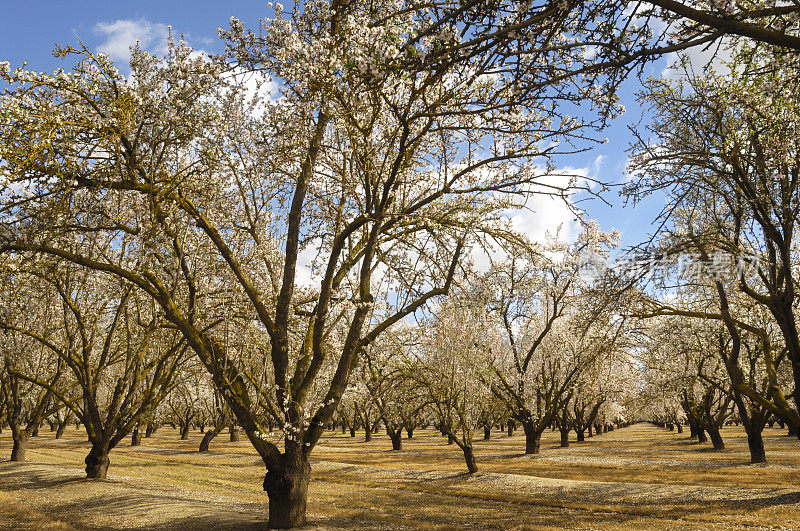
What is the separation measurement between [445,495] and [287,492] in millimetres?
9784

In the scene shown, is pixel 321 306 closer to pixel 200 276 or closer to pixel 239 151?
pixel 239 151

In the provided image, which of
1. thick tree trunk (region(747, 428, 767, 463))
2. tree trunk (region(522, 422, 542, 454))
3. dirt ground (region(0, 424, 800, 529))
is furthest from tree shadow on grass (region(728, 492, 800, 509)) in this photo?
tree trunk (region(522, 422, 542, 454))

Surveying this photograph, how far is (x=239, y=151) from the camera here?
428 inches

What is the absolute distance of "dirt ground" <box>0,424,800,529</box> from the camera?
43.2 ft

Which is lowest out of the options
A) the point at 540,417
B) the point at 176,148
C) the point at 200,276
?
the point at 540,417

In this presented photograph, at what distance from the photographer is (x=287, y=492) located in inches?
415

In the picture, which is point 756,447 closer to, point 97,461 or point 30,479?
point 97,461

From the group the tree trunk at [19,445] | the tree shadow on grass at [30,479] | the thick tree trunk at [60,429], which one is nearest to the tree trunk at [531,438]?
A: the tree shadow on grass at [30,479]

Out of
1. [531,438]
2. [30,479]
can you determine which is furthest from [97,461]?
[531,438]

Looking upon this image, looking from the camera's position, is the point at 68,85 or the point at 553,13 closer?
the point at 553,13

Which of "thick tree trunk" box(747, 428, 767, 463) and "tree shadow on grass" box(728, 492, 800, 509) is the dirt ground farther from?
"thick tree trunk" box(747, 428, 767, 463)

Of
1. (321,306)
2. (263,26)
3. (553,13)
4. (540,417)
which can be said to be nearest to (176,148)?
(263,26)

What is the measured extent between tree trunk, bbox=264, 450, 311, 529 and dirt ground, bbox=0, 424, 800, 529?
929mm

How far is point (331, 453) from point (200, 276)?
24.8 metres
